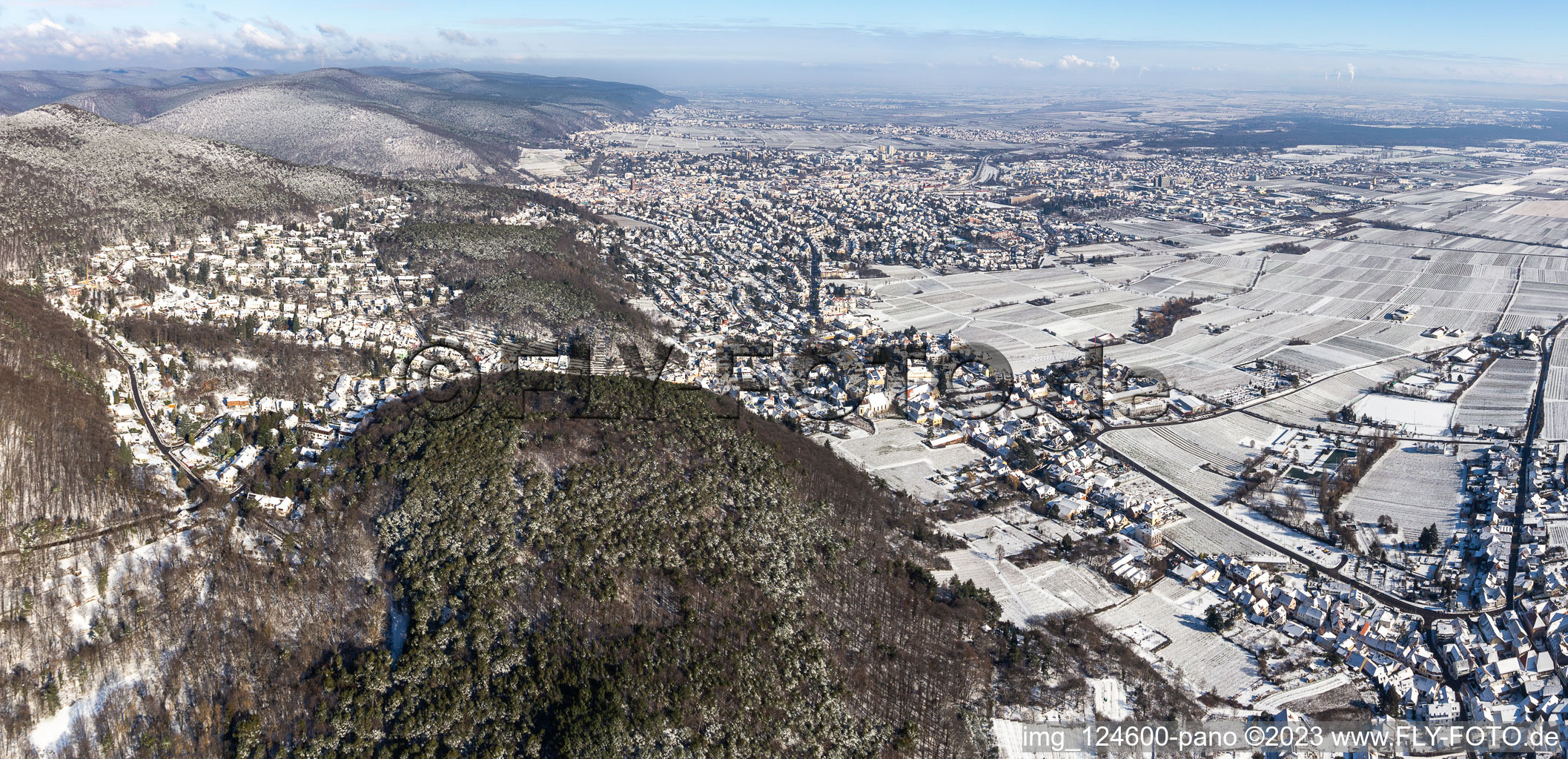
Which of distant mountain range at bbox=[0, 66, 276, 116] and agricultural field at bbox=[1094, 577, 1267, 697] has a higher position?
distant mountain range at bbox=[0, 66, 276, 116]

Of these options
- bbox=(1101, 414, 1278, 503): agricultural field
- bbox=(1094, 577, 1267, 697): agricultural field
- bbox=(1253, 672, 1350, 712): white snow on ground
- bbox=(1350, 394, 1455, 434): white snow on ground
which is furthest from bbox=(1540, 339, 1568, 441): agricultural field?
bbox=(1253, 672, 1350, 712): white snow on ground

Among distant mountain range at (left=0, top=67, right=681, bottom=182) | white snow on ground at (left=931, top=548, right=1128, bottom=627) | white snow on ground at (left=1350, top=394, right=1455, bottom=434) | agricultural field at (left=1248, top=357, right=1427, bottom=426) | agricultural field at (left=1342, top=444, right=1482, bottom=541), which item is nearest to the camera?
white snow on ground at (left=931, top=548, right=1128, bottom=627)

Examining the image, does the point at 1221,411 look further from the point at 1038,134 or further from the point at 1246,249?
the point at 1038,134

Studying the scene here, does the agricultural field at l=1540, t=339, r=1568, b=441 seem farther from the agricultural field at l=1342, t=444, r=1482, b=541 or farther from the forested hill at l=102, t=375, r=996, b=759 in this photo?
the forested hill at l=102, t=375, r=996, b=759

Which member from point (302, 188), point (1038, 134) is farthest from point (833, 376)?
point (1038, 134)

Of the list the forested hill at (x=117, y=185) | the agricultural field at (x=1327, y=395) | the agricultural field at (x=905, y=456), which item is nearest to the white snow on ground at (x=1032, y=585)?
the agricultural field at (x=905, y=456)
